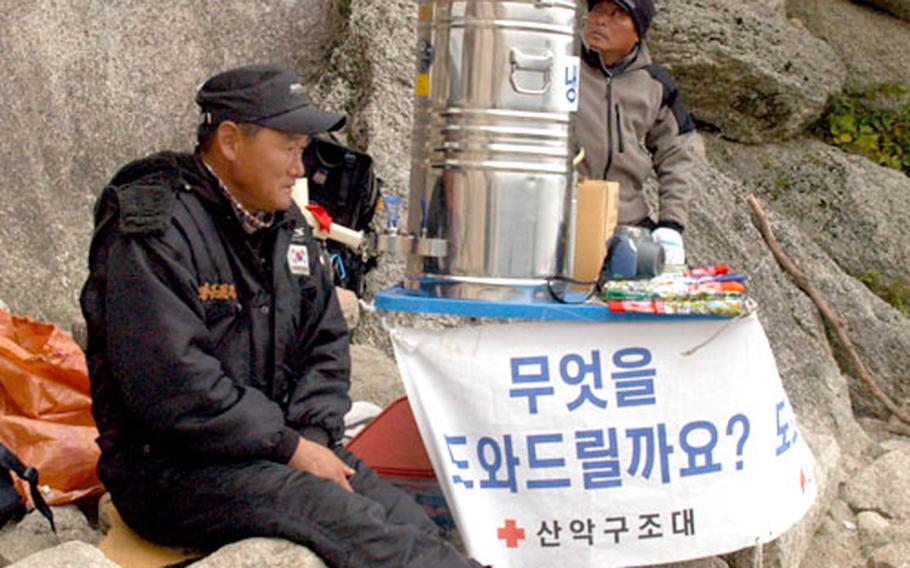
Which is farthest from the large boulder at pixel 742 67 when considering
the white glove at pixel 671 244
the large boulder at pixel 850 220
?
the white glove at pixel 671 244

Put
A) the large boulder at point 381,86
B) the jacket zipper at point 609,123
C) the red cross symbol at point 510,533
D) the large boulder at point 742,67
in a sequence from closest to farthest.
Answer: the red cross symbol at point 510,533 → the jacket zipper at point 609,123 → the large boulder at point 381,86 → the large boulder at point 742,67

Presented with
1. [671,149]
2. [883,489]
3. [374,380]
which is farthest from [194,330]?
[883,489]

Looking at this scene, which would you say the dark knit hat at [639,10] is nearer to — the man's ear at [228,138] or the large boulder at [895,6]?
the man's ear at [228,138]

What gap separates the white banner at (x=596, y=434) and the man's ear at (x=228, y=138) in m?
0.74

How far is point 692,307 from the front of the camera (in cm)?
374

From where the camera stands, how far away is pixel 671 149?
4969 millimetres

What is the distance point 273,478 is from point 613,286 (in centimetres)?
113

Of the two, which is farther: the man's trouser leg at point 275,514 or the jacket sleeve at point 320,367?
the jacket sleeve at point 320,367

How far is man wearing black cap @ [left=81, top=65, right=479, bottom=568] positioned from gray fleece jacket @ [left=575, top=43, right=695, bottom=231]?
4.62ft

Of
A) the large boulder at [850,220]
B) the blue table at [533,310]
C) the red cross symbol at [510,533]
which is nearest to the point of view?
the blue table at [533,310]

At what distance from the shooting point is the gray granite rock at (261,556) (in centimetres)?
311

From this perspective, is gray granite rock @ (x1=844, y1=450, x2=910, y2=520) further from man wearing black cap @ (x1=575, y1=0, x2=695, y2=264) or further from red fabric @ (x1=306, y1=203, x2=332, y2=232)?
red fabric @ (x1=306, y1=203, x2=332, y2=232)

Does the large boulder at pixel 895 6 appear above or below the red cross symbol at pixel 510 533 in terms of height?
above

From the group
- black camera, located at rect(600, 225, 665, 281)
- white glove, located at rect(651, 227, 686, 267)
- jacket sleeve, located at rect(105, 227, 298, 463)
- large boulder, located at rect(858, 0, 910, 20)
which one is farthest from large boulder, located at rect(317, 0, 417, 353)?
large boulder, located at rect(858, 0, 910, 20)
